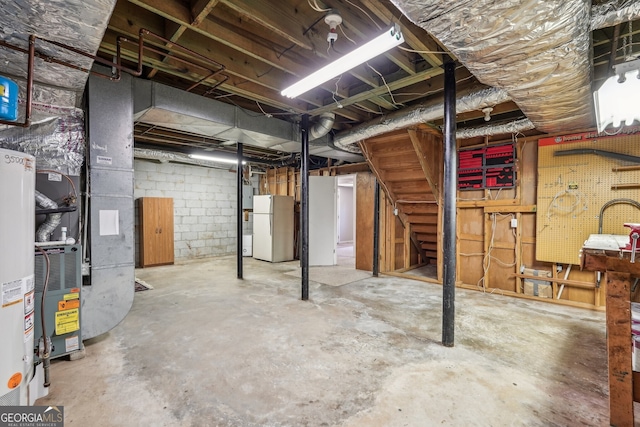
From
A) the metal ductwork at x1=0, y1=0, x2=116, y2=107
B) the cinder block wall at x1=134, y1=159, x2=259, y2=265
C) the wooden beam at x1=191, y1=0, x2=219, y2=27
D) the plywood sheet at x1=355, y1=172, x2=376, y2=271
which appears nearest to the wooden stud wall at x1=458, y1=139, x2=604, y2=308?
the plywood sheet at x1=355, y1=172, x2=376, y2=271

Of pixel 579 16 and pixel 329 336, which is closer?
pixel 579 16

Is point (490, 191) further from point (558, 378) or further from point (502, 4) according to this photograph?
point (502, 4)

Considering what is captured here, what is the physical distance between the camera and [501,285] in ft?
13.0

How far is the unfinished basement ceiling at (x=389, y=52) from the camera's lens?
1.38 meters

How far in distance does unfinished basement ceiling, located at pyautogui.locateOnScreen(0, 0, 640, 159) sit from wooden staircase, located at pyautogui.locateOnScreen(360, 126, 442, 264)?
53cm

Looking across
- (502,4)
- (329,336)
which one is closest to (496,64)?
(502,4)

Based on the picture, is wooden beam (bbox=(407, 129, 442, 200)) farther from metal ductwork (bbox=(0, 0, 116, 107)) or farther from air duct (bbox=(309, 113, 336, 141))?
metal ductwork (bbox=(0, 0, 116, 107))

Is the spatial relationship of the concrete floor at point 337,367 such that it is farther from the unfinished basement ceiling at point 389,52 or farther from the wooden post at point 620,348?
the unfinished basement ceiling at point 389,52

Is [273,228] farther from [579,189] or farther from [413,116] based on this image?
[579,189]

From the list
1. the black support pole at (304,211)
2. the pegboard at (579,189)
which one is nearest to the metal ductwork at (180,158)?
the black support pole at (304,211)

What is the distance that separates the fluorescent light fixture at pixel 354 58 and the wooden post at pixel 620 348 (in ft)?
5.69

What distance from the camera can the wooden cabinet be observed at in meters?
5.59

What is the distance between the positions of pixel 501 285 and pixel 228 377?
369 centimetres

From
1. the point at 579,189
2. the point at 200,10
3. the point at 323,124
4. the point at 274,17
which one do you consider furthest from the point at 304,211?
the point at 579,189
